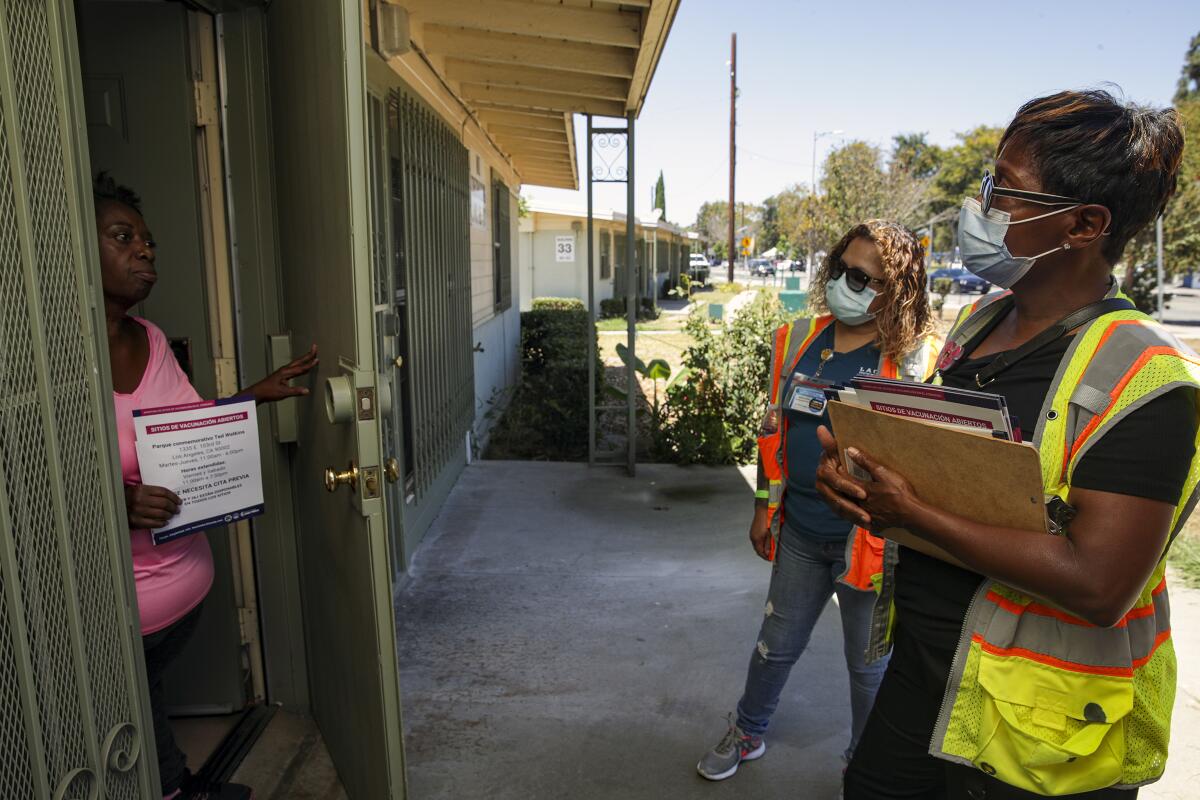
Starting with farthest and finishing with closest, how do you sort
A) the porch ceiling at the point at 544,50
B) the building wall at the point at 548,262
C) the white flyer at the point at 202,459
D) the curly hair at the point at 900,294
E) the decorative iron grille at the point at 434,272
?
the building wall at the point at 548,262, the decorative iron grille at the point at 434,272, the porch ceiling at the point at 544,50, the curly hair at the point at 900,294, the white flyer at the point at 202,459

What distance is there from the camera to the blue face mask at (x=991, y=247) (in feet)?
5.15

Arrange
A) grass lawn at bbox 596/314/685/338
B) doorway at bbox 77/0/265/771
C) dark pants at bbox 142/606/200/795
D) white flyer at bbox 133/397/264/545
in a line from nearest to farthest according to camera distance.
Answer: white flyer at bbox 133/397/264/545, dark pants at bbox 142/606/200/795, doorway at bbox 77/0/265/771, grass lawn at bbox 596/314/685/338

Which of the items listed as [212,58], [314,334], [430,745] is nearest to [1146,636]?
[314,334]

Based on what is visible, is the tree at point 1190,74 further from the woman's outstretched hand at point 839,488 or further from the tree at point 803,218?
the woman's outstretched hand at point 839,488

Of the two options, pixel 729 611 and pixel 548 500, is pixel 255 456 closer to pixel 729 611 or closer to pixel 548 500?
pixel 729 611

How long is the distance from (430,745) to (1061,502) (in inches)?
99.0

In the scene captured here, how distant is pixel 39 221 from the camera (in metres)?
1.48

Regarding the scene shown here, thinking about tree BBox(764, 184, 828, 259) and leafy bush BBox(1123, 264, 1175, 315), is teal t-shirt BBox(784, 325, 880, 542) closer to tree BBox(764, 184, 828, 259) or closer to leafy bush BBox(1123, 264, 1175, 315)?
leafy bush BBox(1123, 264, 1175, 315)

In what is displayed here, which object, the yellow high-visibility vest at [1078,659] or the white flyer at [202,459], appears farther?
the white flyer at [202,459]

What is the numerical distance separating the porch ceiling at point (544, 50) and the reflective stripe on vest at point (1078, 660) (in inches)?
126

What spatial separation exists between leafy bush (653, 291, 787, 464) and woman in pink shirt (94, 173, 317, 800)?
5.00 m

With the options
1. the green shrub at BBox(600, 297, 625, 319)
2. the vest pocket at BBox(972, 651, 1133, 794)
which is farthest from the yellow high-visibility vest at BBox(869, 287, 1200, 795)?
the green shrub at BBox(600, 297, 625, 319)

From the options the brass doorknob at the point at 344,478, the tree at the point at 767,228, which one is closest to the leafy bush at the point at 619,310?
the brass doorknob at the point at 344,478

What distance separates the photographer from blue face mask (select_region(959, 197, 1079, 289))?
1.57m
